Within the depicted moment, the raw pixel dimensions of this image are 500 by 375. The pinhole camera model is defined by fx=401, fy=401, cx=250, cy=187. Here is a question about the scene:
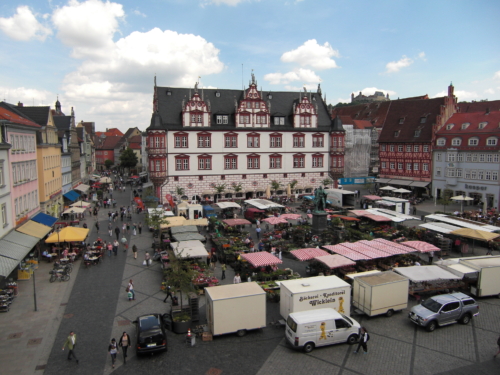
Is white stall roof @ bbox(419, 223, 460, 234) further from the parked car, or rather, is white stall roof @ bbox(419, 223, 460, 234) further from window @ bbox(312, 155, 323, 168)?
window @ bbox(312, 155, 323, 168)

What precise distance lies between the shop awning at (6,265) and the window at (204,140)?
1296 inches

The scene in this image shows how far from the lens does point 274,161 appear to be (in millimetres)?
56906

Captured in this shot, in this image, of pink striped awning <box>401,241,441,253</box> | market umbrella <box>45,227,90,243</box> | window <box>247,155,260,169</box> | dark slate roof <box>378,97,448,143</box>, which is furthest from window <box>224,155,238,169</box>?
pink striped awning <box>401,241,441,253</box>

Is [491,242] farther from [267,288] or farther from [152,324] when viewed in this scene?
[152,324]

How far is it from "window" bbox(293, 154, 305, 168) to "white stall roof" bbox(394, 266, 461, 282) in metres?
37.2

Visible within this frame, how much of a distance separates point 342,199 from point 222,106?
68.4 feet

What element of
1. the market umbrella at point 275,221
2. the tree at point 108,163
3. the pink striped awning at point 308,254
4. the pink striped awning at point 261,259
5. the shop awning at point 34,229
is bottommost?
the pink striped awning at point 261,259

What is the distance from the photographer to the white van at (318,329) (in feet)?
50.7

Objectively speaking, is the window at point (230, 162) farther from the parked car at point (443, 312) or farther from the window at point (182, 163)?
the parked car at point (443, 312)

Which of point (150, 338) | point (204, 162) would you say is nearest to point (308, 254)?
point (150, 338)

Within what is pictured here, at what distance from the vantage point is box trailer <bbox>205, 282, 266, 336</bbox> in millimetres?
16344

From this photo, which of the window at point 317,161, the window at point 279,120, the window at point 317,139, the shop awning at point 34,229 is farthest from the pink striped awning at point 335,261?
the window at point 317,139

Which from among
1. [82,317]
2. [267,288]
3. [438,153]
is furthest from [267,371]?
[438,153]

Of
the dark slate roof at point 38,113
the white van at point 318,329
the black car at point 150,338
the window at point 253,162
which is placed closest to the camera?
the black car at point 150,338
